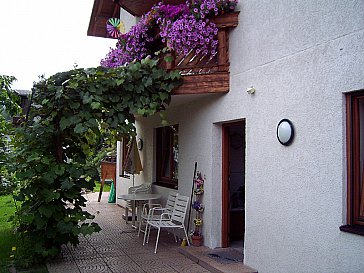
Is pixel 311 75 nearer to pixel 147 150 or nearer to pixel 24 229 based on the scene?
pixel 24 229

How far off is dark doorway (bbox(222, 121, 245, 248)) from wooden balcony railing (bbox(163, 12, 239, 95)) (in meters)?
0.70

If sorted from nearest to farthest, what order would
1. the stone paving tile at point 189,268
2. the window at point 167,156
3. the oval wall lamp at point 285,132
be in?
1. the oval wall lamp at point 285,132
2. the stone paving tile at point 189,268
3. the window at point 167,156

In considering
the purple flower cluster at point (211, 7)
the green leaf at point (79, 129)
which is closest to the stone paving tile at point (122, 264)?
the green leaf at point (79, 129)

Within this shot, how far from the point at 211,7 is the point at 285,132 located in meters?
2.33

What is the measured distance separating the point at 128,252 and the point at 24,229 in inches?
66.0

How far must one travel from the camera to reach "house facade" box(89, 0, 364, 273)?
4.12 metres

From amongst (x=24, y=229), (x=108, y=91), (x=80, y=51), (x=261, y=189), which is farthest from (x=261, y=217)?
(x=80, y=51)

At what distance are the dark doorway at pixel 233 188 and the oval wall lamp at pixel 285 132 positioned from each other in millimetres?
1326

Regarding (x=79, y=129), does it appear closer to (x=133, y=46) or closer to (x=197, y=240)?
(x=133, y=46)

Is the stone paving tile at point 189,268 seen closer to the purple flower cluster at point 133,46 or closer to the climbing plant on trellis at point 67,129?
the climbing plant on trellis at point 67,129

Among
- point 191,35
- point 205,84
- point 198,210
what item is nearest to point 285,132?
point 205,84

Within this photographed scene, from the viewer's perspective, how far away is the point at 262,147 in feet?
18.0

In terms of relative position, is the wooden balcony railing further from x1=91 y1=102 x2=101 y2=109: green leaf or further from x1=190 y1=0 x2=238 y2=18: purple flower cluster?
x1=91 y1=102 x2=101 y2=109: green leaf

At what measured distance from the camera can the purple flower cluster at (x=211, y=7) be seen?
6.13 metres
